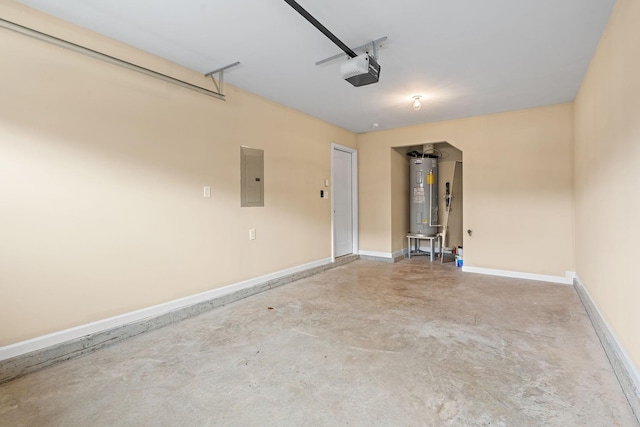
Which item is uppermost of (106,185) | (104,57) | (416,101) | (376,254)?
(416,101)

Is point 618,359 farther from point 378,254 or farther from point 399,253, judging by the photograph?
point 399,253

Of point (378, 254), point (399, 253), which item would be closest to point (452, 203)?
point (399, 253)

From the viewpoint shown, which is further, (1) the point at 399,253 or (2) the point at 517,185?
(1) the point at 399,253

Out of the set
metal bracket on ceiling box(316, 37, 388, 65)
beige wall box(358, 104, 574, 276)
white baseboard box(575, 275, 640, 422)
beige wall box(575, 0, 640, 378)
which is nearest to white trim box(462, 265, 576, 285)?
beige wall box(358, 104, 574, 276)

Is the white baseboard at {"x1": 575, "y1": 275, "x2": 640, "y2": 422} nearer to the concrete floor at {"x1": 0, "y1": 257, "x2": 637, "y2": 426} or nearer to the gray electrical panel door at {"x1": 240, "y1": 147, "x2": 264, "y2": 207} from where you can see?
the concrete floor at {"x1": 0, "y1": 257, "x2": 637, "y2": 426}

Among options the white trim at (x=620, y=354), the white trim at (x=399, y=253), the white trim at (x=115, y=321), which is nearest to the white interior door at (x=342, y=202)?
the white trim at (x=399, y=253)

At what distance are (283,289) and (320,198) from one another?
1.68m

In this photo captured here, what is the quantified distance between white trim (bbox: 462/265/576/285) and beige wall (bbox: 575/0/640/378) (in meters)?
1.01

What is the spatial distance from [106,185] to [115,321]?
44.4 inches

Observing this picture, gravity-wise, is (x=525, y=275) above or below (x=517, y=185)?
below

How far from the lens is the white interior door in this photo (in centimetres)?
553

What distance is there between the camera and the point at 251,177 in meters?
3.82

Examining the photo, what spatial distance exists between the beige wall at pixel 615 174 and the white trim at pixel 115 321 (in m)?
3.35

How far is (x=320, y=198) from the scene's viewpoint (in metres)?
5.06
